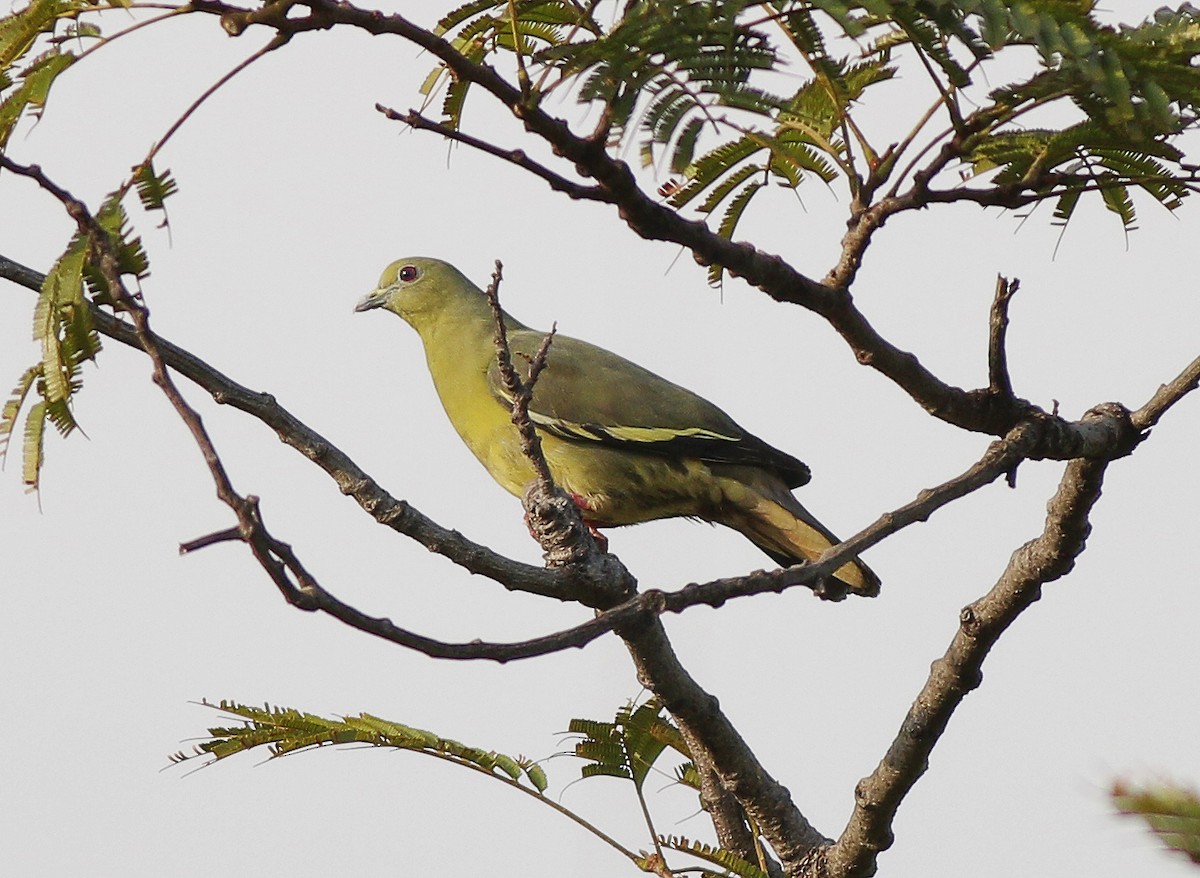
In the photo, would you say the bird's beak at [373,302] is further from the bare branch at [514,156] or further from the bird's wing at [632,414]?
the bare branch at [514,156]

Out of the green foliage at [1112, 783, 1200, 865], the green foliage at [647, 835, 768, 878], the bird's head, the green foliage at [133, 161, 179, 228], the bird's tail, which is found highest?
the bird's head

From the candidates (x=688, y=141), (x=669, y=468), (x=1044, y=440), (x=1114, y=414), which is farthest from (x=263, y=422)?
(x=669, y=468)

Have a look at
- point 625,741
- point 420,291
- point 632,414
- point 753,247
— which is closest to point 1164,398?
point 753,247

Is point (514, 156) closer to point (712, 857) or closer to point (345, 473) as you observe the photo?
point (345, 473)

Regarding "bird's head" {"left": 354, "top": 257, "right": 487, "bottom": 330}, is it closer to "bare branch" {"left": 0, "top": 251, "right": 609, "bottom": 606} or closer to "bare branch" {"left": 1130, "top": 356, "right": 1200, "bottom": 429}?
"bare branch" {"left": 0, "top": 251, "right": 609, "bottom": 606}

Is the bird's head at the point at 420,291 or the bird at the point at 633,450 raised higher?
the bird's head at the point at 420,291

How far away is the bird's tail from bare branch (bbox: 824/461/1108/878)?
5.00 ft

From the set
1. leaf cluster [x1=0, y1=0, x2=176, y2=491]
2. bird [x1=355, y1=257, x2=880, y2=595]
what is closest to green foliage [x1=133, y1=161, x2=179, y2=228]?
leaf cluster [x1=0, y1=0, x2=176, y2=491]

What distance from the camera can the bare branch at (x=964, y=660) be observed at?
10.5 feet

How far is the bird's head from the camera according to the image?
6336mm

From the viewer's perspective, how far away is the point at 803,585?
2307 mm

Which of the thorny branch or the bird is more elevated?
the bird

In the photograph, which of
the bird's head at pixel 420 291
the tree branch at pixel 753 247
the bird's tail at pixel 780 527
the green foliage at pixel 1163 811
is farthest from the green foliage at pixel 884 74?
the bird's head at pixel 420 291

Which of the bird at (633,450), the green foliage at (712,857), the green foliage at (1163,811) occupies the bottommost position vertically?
the green foliage at (1163,811)
